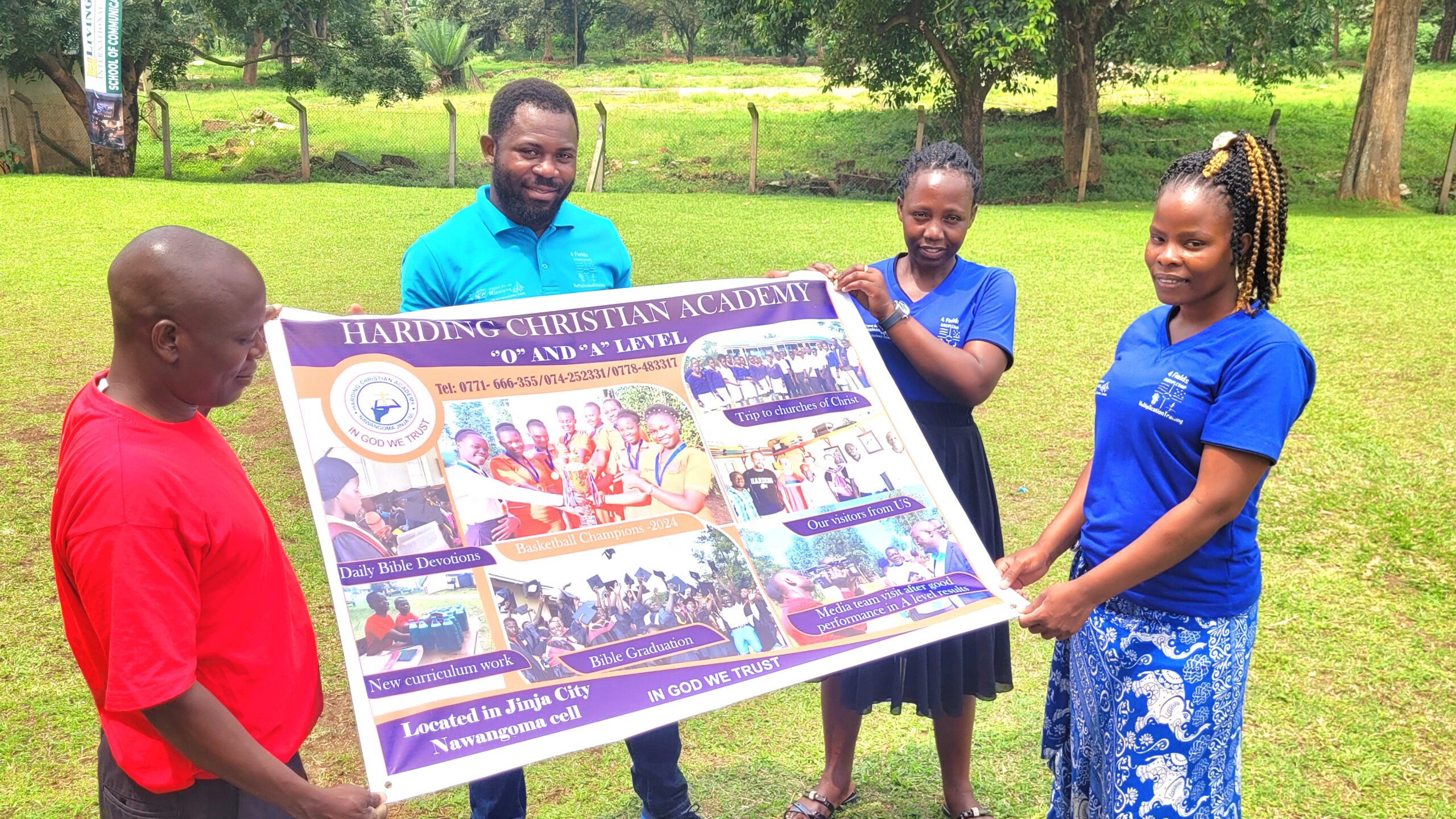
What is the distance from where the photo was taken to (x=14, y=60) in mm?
17031

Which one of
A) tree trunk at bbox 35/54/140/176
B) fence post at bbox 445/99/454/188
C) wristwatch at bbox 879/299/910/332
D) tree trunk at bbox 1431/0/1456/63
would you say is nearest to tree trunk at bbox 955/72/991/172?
fence post at bbox 445/99/454/188

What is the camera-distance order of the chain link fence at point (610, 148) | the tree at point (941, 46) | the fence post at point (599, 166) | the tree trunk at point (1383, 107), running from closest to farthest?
the tree trunk at point (1383, 107)
the tree at point (941, 46)
the fence post at point (599, 166)
the chain link fence at point (610, 148)

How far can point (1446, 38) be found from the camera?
32.2m

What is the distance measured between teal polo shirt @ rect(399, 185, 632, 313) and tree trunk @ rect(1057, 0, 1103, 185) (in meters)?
16.1

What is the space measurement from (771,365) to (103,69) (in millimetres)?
15903

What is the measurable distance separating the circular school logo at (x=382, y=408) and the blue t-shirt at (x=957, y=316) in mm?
1202

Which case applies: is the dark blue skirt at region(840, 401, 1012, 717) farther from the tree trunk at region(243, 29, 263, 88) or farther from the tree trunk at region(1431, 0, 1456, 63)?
the tree trunk at region(243, 29, 263, 88)

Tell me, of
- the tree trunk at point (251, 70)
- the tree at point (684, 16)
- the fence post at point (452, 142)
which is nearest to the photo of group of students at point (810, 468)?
the fence post at point (452, 142)

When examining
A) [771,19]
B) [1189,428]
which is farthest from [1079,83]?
[1189,428]

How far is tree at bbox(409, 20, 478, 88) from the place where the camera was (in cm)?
3569

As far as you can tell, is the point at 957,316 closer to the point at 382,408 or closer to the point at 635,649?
the point at 635,649

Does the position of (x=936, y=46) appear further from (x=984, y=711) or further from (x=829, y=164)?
(x=984, y=711)

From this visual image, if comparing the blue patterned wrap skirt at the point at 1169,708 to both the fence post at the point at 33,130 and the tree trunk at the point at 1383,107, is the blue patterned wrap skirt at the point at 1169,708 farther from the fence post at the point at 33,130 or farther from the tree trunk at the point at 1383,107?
the fence post at the point at 33,130

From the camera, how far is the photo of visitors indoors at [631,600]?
1.98 meters
